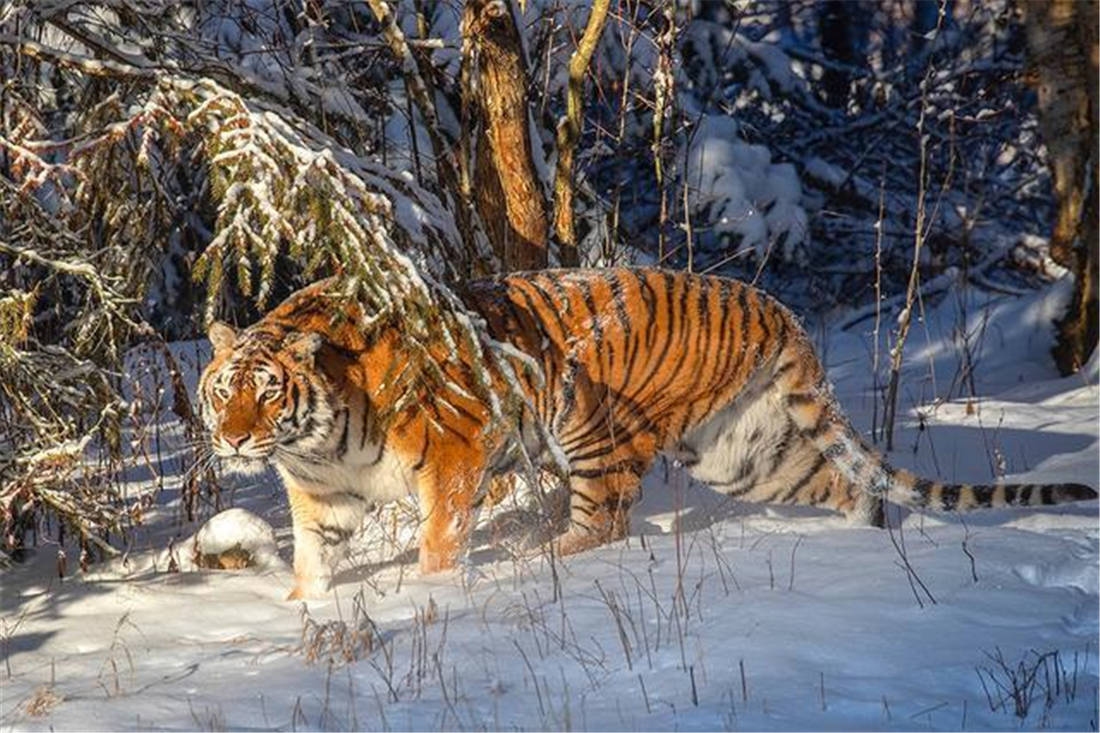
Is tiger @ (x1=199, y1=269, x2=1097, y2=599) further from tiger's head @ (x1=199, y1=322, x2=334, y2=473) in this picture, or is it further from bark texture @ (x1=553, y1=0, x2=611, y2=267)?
bark texture @ (x1=553, y1=0, x2=611, y2=267)

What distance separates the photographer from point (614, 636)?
424cm

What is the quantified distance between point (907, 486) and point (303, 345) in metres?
2.46

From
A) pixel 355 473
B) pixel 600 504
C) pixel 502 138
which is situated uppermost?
pixel 502 138

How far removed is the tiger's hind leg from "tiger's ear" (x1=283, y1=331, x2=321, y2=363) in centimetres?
118

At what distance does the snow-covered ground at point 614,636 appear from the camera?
12.0 feet

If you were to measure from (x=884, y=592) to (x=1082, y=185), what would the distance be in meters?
6.40

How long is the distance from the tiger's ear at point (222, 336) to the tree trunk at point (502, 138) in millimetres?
1798

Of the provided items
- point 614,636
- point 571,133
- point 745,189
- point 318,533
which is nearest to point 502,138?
point 571,133

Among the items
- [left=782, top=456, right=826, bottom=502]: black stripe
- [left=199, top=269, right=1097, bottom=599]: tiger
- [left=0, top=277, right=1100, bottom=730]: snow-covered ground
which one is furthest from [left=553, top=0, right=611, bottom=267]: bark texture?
[left=782, top=456, right=826, bottom=502]: black stripe

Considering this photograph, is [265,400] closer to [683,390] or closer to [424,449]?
[424,449]

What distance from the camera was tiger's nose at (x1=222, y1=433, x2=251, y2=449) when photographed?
5250 mm

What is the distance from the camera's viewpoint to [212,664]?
15.0 feet

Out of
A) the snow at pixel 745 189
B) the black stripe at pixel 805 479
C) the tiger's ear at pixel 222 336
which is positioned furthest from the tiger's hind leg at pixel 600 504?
the snow at pixel 745 189

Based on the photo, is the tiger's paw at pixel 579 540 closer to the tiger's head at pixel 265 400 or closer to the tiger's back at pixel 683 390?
the tiger's back at pixel 683 390
